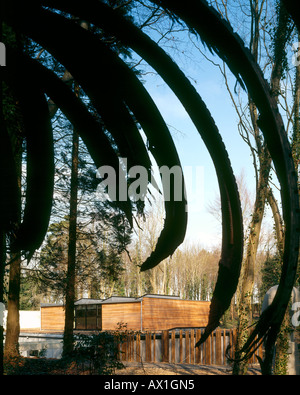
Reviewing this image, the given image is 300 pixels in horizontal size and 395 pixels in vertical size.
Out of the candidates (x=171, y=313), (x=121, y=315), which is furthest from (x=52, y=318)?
(x=171, y=313)

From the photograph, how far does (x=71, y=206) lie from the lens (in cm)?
1258

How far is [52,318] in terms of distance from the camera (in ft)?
98.2

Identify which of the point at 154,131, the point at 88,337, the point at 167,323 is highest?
the point at 154,131

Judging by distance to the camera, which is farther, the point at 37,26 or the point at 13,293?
the point at 13,293

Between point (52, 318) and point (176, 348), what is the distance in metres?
17.3

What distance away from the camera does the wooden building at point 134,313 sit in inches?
965

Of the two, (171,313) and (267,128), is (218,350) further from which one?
(267,128)

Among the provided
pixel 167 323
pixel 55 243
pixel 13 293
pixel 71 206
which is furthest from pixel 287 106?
pixel 167 323

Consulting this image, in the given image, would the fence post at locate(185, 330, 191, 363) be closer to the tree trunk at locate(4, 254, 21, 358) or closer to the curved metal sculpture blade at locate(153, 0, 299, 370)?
the tree trunk at locate(4, 254, 21, 358)

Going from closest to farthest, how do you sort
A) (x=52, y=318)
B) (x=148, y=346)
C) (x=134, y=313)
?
1. (x=148, y=346)
2. (x=134, y=313)
3. (x=52, y=318)

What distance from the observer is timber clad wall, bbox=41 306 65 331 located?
96.8 feet

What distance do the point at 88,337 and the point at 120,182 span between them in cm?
981

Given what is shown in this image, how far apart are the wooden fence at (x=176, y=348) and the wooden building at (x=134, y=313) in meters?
7.55
